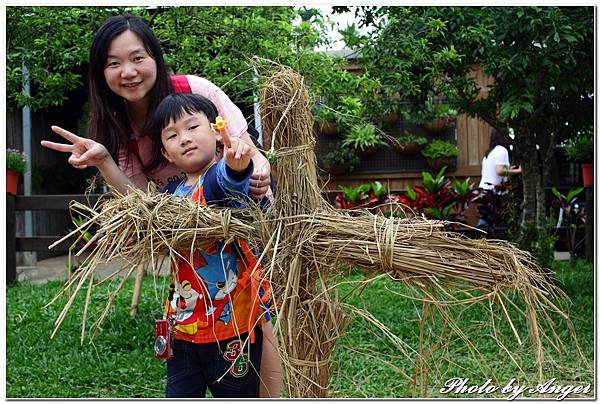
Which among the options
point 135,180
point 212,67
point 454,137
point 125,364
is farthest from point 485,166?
point 135,180

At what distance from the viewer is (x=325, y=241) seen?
6.41 feet

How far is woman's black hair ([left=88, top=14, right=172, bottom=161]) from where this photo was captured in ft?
7.53

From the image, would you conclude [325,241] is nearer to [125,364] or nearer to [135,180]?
[135,180]

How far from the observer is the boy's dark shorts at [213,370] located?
7.00ft

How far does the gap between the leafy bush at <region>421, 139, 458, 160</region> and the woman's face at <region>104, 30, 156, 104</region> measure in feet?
21.9

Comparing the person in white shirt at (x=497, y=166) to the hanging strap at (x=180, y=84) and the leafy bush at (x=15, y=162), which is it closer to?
the leafy bush at (x=15, y=162)

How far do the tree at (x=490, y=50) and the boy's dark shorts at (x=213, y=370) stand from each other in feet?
8.51

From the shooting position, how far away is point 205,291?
6.70 ft

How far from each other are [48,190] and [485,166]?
574cm

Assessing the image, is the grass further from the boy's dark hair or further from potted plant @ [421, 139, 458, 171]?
potted plant @ [421, 139, 458, 171]

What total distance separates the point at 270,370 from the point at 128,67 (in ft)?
3.27

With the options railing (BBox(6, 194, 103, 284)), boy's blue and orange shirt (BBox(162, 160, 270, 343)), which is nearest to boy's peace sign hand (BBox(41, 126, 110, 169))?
boy's blue and orange shirt (BBox(162, 160, 270, 343))

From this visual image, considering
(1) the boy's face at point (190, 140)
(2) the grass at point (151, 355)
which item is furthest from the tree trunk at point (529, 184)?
(1) the boy's face at point (190, 140)

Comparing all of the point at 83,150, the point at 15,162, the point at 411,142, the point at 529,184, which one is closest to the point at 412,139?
the point at 411,142
